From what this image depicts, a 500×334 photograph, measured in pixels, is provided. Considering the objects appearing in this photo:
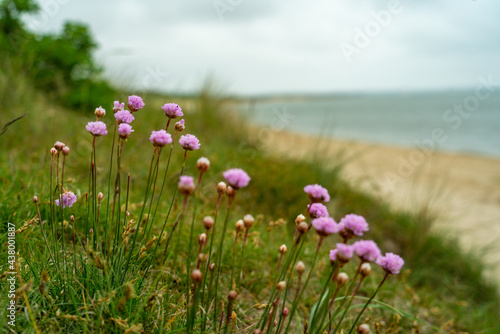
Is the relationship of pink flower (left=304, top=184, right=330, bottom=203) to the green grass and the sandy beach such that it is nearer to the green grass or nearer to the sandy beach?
the green grass

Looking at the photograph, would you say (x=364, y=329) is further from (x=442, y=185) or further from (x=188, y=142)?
(x=442, y=185)

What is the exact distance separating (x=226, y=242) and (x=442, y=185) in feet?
11.9

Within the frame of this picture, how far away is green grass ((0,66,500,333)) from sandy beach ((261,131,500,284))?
0.33m

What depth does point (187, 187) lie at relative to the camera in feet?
3.10

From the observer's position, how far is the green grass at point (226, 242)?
49.8 inches

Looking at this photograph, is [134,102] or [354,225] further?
[134,102]

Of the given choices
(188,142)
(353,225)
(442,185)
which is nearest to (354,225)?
(353,225)

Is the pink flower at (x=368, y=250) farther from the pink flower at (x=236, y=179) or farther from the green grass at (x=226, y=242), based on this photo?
the green grass at (x=226, y=242)

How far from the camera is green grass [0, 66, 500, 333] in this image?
1.26m

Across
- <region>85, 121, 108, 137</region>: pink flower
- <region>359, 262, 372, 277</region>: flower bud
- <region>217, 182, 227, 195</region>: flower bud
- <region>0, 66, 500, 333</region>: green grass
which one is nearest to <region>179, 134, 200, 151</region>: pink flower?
<region>217, 182, 227, 195</region>: flower bud

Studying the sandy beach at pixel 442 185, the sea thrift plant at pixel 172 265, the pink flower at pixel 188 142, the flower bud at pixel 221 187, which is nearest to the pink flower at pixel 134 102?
the sea thrift plant at pixel 172 265

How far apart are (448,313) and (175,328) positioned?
2.19 metres

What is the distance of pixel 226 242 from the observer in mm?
2160

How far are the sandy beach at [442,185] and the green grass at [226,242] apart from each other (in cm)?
33
